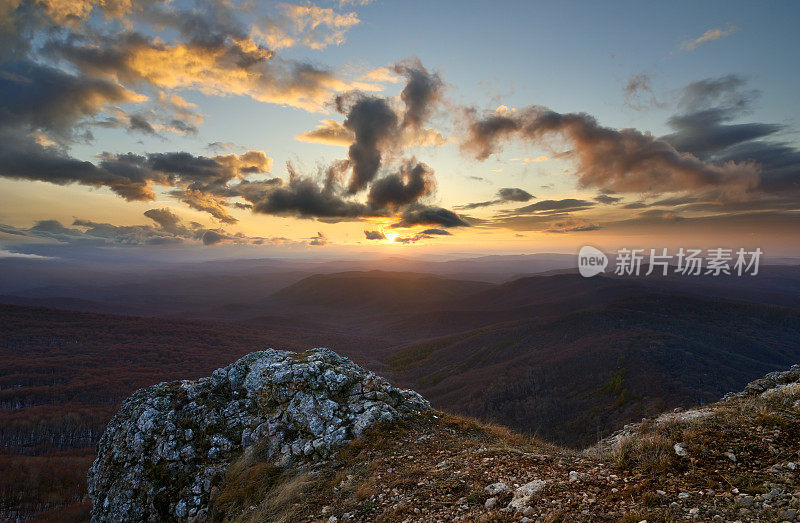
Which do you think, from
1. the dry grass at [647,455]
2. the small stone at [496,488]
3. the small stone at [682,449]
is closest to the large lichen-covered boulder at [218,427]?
the small stone at [496,488]

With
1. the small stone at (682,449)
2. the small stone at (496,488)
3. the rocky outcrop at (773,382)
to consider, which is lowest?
the small stone at (496,488)

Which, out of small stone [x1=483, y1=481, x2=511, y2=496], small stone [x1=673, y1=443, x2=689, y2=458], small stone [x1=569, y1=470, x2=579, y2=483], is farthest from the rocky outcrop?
small stone [x1=483, y1=481, x2=511, y2=496]

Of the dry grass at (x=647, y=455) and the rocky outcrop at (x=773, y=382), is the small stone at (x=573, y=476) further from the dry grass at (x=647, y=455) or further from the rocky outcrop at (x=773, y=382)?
the rocky outcrop at (x=773, y=382)

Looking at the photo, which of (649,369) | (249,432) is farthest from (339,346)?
(249,432)

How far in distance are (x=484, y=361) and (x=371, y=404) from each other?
128 meters

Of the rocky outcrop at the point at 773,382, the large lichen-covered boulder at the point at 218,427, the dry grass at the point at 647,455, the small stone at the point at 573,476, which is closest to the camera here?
the dry grass at the point at 647,455

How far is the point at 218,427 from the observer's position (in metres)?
16.9

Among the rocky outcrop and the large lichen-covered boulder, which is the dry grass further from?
the rocky outcrop

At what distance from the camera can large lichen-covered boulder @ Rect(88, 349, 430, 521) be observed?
14.5 m

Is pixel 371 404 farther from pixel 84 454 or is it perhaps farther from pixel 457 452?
pixel 84 454

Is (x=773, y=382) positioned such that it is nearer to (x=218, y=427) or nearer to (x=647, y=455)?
(x=647, y=455)

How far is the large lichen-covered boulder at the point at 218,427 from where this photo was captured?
47.5 feet

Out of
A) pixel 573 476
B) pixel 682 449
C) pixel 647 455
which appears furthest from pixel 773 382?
pixel 573 476

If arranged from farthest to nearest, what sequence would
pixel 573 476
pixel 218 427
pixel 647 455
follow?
pixel 218 427 → pixel 573 476 → pixel 647 455
